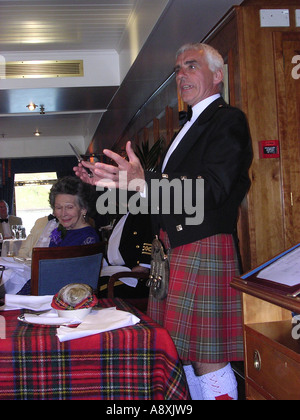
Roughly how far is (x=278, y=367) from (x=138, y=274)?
2056mm

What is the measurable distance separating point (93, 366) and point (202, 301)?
77cm

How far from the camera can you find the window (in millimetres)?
14578

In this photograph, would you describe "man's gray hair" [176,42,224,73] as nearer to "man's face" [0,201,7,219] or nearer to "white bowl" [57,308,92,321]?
"white bowl" [57,308,92,321]

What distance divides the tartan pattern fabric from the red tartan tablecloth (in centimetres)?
65

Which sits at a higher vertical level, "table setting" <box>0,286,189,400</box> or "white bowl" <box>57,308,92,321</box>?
"white bowl" <box>57,308,92,321</box>

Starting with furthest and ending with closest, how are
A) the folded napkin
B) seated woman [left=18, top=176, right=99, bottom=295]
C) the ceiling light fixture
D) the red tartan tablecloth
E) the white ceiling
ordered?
the ceiling light fixture
the white ceiling
seated woman [left=18, top=176, right=99, bottom=295]
the folded napkin
the red tartan tablecloth

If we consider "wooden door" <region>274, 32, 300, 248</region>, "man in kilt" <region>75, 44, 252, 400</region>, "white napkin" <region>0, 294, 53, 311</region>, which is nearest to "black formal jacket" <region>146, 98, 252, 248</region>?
"man in kilt" <region>75, 44, 252, 400</region>

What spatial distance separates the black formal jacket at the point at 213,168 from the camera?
1.81 metres

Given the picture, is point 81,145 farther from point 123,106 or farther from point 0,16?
point 0,16

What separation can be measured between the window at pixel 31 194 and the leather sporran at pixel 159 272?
41.6ft

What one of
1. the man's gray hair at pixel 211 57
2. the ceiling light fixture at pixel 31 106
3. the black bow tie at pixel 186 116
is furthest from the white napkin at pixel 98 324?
the ceiling light fixture at pixel 31 106

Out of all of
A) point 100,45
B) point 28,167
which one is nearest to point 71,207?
point 100,45
